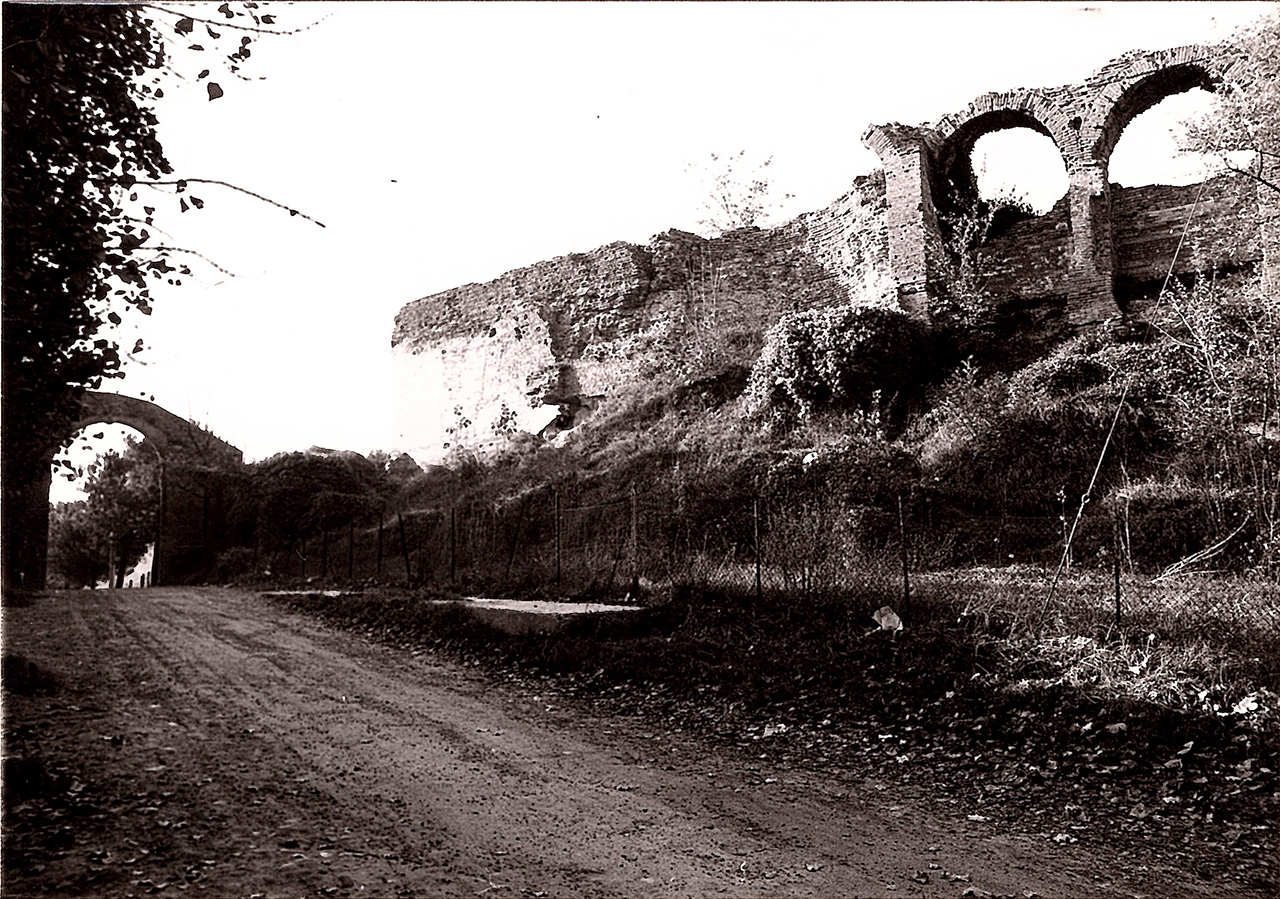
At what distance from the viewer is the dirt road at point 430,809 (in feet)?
13.1

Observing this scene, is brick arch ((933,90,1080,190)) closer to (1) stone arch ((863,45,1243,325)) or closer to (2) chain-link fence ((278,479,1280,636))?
(1) stone arch ((863,45,1243,325))

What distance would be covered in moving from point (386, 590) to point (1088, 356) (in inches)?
445

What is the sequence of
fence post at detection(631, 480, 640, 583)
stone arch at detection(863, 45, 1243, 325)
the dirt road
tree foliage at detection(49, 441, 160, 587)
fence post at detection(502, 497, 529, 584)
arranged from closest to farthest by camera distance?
the dirt road, fence post at detection(631, 480, 640, 583), fence post at detection(502, 497, 529, 584), stone arch at detection(863, 45, 1243, 325), tree foliage at detection(49, 441, 160, 587)

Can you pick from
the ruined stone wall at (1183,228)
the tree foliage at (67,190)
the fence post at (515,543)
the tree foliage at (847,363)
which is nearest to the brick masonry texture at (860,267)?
the ruined stone wall at (1183,228)

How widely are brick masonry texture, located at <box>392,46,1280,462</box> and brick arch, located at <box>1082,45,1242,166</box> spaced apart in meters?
0.03

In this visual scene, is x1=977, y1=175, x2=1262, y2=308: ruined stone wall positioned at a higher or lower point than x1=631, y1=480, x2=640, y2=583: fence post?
higher

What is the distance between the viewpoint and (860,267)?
18859 mm

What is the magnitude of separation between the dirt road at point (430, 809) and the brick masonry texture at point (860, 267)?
11.9 m

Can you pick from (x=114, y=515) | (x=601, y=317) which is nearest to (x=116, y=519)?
(x=114, y=515)

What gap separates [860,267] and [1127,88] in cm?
554

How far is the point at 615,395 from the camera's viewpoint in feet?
70.6

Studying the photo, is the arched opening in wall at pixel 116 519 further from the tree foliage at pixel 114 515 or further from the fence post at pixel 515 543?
the fence post at pixel 515 543

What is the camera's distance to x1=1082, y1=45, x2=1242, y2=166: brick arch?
51.4 feet

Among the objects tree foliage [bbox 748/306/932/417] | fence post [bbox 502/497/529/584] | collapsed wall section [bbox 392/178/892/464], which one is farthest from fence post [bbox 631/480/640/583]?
collapsed wall section [bbox 392/178/892/464]
